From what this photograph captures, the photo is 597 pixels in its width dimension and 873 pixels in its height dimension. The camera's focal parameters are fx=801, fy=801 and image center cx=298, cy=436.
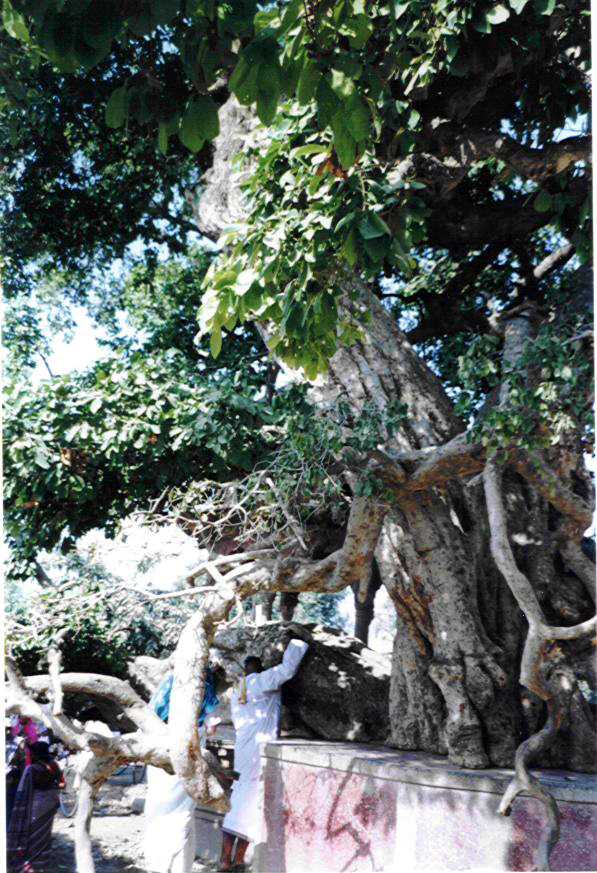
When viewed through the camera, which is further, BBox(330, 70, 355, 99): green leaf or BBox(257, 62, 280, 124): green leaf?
BBox(330, 70, 355, 99): green leaf

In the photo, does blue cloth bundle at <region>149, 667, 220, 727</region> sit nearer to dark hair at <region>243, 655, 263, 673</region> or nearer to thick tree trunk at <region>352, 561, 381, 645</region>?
dark hair at <region>243, 655, 263, 673</region>

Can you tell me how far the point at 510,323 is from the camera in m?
5.18

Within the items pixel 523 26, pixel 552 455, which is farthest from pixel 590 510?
pixel 523 26

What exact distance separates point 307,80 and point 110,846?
6.10 metres

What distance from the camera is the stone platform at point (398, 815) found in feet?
12.7

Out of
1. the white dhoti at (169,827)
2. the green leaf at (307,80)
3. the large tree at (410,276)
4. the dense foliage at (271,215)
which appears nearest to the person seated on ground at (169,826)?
the white dhoti at (169,827)

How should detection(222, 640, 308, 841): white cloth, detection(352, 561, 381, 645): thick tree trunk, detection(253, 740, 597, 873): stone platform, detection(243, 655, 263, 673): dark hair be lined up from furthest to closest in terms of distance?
detection(352, 561, 381, 645): thick tree trunk
detection(243, 655, 263, 673): dark hair
detection(222, 640, 308, 841): white cloth
detection(253, 740, 597, 873): stone platform

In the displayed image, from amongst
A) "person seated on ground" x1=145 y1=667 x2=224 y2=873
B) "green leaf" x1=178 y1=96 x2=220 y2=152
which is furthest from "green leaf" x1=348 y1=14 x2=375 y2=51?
"person seated on ground" x1=145 y1=667 x2=224 y2=873

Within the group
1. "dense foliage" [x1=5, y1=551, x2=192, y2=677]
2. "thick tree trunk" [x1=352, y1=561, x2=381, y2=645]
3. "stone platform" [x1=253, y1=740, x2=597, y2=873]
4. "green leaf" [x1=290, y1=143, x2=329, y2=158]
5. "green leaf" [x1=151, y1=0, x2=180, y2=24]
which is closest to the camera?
"green leaf" [x1=151, y1=0, x2=180, y2=24]

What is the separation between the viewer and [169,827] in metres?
4.23

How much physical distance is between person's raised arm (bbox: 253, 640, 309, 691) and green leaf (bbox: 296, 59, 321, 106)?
14.3 feet

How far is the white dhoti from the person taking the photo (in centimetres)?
421

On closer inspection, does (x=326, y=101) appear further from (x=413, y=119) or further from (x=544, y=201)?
(x=544, y=201)

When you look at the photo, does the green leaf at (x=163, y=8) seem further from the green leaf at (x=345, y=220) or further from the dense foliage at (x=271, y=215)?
the green leaf at (x=345, y=220)
